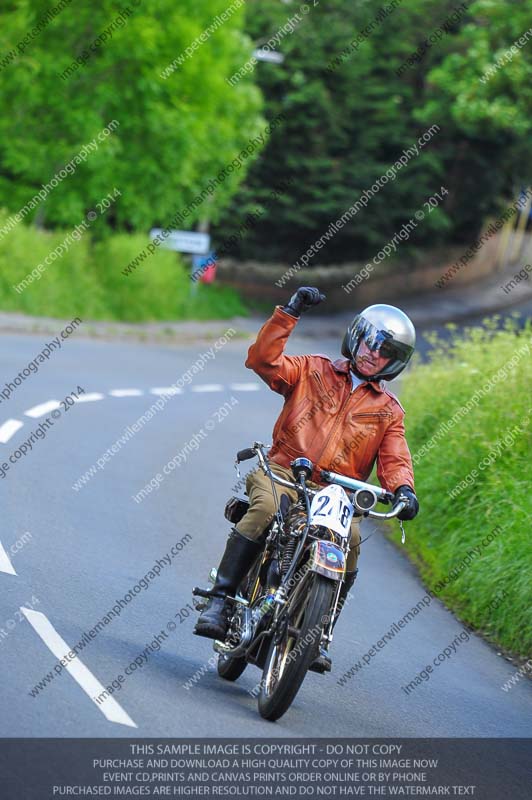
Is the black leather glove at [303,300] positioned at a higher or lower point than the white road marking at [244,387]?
higher

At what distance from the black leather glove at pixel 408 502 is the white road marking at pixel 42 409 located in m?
8.69

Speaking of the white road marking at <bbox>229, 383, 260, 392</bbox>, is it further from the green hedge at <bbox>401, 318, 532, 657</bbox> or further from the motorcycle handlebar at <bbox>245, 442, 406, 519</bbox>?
the motorcycle handlebar at <bbox>245, 442, 406, 519</bbox>

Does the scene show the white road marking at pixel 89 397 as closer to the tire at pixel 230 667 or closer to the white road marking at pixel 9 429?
the white road marking at pixel 9 429

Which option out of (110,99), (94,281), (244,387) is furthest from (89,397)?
(110,99)

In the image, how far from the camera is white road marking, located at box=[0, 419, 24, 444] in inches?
550

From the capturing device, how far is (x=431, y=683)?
29.3ft

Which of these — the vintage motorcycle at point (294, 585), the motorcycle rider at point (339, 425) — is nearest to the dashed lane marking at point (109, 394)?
the motorcycle rider at point (339, 425)

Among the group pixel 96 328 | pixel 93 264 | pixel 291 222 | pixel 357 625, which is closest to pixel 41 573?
pixel 357 625

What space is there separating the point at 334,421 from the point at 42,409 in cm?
908

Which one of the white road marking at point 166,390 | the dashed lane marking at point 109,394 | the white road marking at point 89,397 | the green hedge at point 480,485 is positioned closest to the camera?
the green hedge at point 480,485

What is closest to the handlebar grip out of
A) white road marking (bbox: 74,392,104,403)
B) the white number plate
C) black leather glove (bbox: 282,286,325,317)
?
the white number plate

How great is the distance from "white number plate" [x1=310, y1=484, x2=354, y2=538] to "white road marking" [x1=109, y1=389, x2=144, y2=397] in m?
12.3

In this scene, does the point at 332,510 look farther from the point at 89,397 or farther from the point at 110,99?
the point at 110,99

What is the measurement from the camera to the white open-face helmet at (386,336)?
7.43 m
